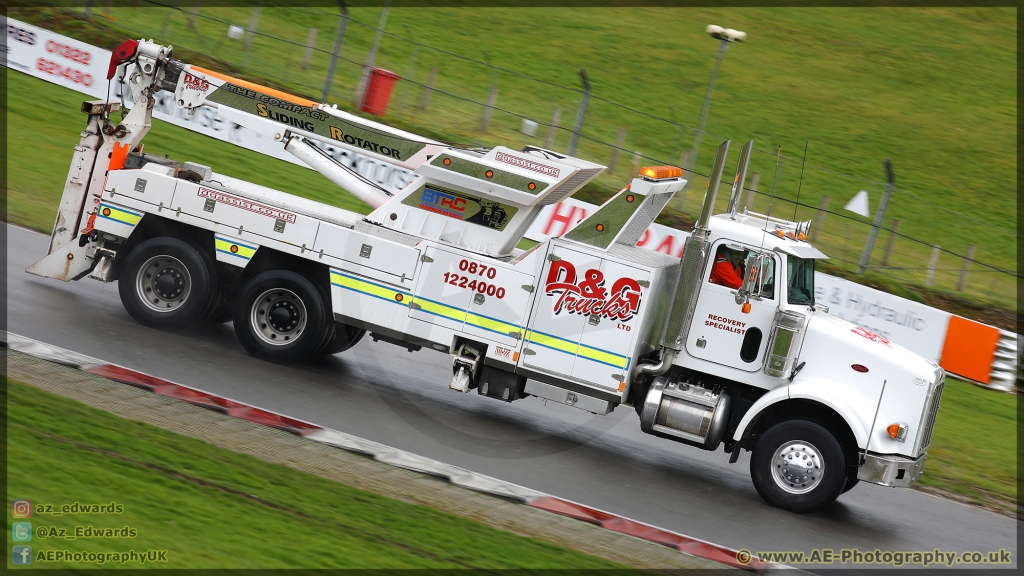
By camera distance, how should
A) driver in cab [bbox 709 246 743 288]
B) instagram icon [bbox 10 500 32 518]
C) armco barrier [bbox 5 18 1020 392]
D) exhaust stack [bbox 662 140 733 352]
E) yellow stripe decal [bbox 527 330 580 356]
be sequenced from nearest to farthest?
instagram icon [bbox 10 500 32 518] < exhaust stack [bbox 662 140 733 352] < driver in cab [bbox 709 246 743 288] < yellow stripe decal [bbox 527 330 580 356] < armco barrier [bbox 5 18 1020 392]

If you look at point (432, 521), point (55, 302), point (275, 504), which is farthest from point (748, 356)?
point (55, 302)

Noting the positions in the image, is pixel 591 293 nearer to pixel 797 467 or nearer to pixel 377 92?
pixel 797 467

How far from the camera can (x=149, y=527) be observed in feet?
23.2

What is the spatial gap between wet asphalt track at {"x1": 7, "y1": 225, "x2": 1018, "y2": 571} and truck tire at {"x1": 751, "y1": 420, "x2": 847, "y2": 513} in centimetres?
23

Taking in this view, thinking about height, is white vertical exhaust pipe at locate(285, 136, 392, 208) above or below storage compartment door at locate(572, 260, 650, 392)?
above

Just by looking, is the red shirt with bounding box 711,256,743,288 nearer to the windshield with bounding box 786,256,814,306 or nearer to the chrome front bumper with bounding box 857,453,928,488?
the windshield with bounding box 786,256,814,306

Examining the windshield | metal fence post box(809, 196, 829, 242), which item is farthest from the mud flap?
metal fence post box(809, 196, 829, 242)

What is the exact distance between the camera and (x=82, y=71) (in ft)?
78.4

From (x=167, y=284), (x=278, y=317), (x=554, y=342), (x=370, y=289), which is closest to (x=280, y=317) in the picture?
(x=278, y=317)

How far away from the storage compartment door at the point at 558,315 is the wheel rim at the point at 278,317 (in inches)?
116

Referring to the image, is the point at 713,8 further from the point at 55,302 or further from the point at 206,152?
the point at 55,302

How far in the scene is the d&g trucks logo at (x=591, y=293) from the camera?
442 inches

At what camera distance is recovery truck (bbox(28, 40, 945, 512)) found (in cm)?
1095

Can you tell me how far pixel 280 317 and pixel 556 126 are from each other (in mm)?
14846
